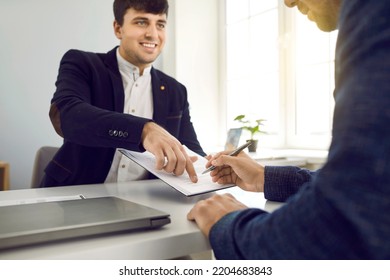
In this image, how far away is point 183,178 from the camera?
2.84 ft

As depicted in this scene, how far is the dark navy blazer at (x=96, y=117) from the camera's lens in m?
0.95

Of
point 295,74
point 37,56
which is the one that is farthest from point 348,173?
point 37,56

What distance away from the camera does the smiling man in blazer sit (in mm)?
915

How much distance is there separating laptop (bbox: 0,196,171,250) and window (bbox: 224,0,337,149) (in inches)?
68.5

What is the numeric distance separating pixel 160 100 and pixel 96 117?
49cm

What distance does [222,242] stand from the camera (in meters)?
0.46

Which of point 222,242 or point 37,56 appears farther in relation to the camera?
point 37,56

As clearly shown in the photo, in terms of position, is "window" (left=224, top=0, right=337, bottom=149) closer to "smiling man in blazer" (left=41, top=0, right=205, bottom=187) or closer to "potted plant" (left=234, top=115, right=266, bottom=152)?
"potted plant" (left=234, top=115, right=266, bottom=152)

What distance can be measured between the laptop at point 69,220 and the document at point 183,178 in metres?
0.18

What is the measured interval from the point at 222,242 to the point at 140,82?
111 centimetres

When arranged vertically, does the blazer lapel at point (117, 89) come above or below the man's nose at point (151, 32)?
below

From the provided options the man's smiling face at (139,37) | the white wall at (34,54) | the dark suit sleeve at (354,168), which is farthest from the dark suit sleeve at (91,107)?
the white wall at (34,54)

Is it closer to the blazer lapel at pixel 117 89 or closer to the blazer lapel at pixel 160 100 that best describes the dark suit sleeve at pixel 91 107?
the blazer lapel at pixel 117 89
